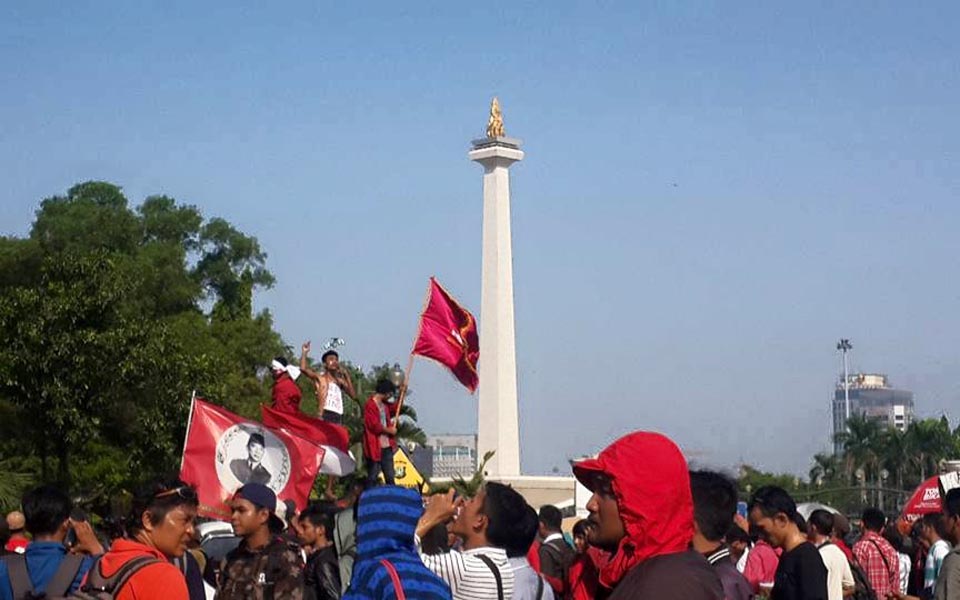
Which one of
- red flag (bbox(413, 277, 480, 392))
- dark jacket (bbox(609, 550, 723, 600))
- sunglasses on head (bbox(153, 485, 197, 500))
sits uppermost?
red flag (bbox(413, 277, 480, 392))

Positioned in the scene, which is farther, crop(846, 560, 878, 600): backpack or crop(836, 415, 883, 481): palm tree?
crop(836, 415, 883, 481): palm tree

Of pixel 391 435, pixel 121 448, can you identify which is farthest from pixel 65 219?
pixel 391 435

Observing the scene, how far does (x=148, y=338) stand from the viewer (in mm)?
33344

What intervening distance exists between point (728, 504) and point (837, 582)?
3732 millimetres

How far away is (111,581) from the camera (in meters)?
6.05

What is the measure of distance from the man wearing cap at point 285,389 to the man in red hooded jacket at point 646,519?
1243 centimetres

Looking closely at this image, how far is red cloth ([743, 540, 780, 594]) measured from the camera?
10.7 metres

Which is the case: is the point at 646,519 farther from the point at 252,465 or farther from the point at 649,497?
the point at 252,465

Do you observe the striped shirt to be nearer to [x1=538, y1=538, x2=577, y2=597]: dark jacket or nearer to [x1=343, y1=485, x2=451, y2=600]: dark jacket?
[x1=343, y1=485, x2=451, y2=600]: dark jacket

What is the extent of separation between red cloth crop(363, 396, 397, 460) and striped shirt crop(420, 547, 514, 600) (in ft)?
28.7

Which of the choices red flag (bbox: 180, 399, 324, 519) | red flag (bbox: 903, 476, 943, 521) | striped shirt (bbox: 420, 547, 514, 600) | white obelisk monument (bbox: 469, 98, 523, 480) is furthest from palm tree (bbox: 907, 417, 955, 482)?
striped shirt (bbox: 420, 547, 514, 600)

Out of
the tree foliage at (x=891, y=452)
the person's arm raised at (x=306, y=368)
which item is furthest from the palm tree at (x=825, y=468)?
the person's arm raised at (x=306, y=368)

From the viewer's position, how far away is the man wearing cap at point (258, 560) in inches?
306

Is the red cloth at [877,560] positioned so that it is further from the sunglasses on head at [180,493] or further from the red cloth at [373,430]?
the sunglasses on head at [180,493]
